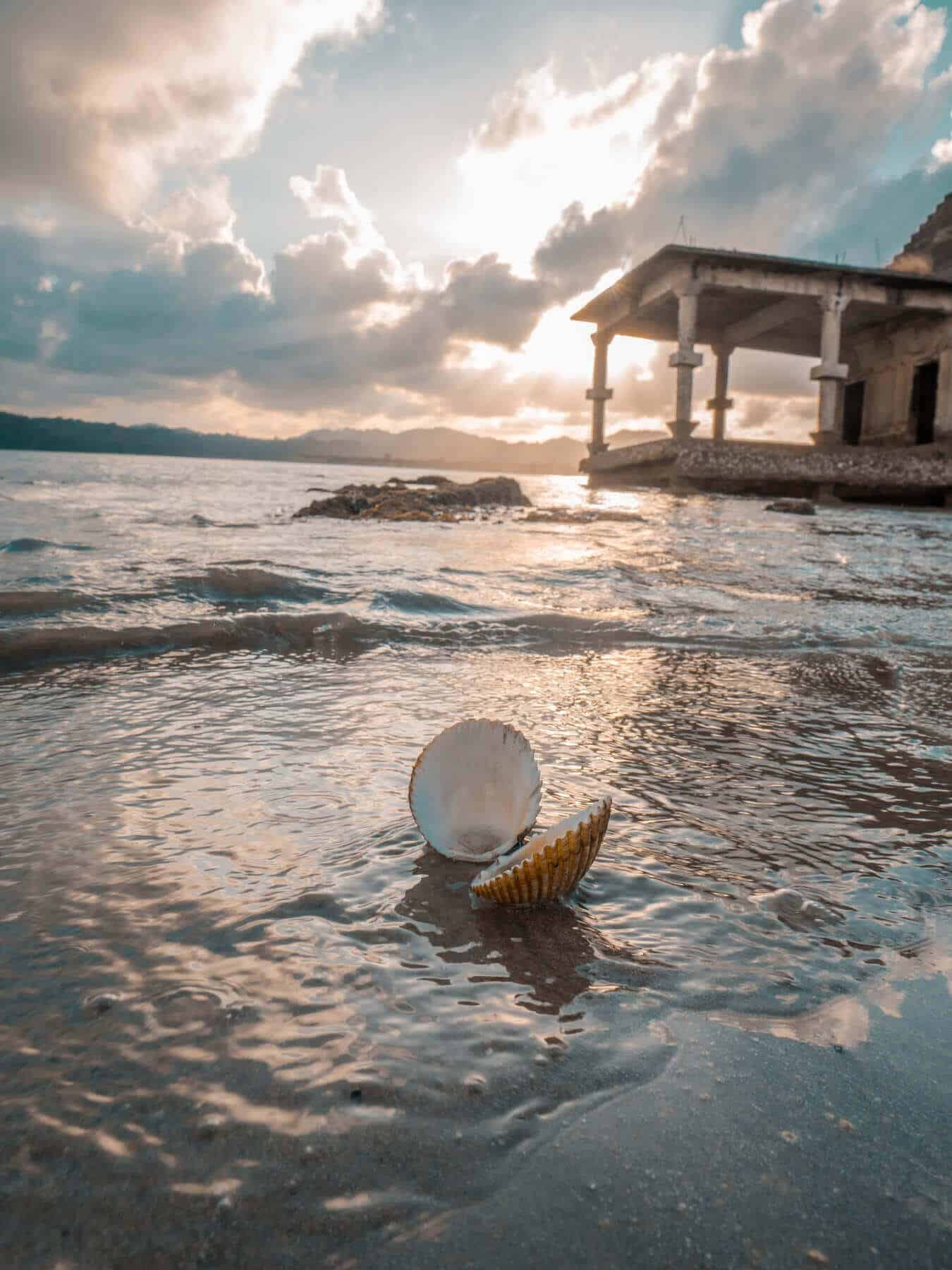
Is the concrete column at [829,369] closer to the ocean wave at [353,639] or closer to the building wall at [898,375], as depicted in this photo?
the building wall at [898,375]

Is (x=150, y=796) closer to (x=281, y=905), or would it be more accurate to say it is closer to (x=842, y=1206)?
(x=281, y=905)

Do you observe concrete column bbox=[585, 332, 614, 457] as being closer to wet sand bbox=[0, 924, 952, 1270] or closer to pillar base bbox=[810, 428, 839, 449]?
pillar base bbox=[810, 428, 839, 449]

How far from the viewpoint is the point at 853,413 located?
31734 mm

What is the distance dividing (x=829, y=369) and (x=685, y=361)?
4.84 meters

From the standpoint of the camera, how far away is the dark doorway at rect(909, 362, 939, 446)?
27.9 meters

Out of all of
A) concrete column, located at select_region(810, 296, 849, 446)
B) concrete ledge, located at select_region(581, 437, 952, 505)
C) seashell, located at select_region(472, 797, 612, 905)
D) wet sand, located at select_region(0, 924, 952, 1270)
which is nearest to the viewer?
wet sand, located at select_region(0, 924, 952, 1270)

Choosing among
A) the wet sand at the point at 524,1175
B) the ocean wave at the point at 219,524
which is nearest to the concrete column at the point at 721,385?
the ocean wave at the point at 219,524

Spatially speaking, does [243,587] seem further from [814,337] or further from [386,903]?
[814,337]

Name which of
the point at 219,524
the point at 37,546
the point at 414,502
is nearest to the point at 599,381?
the point at 414,502

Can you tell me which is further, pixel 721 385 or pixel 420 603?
pixel 721 385

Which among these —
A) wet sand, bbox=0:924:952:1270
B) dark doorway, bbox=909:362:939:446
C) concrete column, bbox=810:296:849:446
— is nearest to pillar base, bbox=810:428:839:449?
concrete column, bbox=810:296:849:446

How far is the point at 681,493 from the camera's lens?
21.5 meters

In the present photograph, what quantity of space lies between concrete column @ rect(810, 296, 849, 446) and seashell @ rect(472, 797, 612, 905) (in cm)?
2524

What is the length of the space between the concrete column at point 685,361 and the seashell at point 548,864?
22.5 meters
